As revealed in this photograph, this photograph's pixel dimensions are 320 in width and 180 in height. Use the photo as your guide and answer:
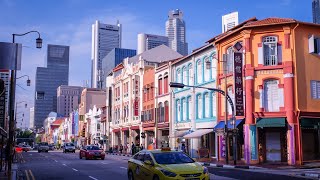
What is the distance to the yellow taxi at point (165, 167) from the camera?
14.2m

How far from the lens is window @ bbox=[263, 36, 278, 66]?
3478cm

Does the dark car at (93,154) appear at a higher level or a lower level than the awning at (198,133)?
lower

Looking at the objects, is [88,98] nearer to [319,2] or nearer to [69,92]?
[319,2]

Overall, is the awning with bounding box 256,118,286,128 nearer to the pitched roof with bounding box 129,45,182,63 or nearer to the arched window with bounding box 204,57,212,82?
the arched window with bounding box 204,57,212,82

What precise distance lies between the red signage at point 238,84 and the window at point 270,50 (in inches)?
83.1

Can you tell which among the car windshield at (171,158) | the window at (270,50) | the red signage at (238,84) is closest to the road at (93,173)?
the car windshield at (171,158)

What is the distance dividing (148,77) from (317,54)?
2609 cm

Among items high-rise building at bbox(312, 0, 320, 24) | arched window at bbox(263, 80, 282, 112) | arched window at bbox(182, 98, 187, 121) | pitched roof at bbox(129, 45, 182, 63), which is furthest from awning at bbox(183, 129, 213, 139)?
high-rise building at bbox(312, 0, 320, 24)

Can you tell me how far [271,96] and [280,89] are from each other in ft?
2.99

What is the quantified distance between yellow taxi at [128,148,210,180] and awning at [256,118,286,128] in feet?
59.6

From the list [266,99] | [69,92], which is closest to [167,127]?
[266,99]

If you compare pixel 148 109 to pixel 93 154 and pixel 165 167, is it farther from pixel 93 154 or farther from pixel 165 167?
pixel 165 167

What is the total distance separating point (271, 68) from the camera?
34406 mm

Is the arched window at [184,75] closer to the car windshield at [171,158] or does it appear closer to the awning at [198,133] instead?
the awning at [198,133]
